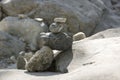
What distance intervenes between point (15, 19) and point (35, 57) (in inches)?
170

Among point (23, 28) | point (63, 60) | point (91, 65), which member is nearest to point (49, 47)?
point (63, 60)

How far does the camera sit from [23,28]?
25.4 feet

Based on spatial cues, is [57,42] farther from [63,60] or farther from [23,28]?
[23,28]

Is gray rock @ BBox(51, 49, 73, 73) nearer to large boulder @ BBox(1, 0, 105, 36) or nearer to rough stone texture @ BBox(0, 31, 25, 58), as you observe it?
rough stone texture @ BBox(0, 31, 25, 58)

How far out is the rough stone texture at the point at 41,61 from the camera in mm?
3635

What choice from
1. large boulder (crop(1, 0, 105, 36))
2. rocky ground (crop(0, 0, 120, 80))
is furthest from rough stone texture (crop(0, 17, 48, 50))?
large boulder (crop(1, 0, 105, 36))

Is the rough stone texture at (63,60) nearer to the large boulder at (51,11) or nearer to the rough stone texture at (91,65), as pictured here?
the rough stone texture at (91,65)

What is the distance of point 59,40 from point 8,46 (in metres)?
3.09

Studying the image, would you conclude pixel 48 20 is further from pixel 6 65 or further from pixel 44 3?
pixel 6 65

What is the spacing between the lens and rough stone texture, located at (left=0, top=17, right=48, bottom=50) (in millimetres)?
7637

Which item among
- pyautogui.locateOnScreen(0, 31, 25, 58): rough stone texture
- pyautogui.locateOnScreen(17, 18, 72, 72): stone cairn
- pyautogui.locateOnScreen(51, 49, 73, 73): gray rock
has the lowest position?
pyautogui.locateOnScreen(0, 31, 25, 58): rough stone texture

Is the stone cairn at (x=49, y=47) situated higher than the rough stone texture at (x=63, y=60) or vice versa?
the stone cairn at (x=49, y=47)

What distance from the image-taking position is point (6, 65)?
243 inches

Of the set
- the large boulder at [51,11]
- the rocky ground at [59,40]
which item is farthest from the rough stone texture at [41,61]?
the large boulder at [51,11]
